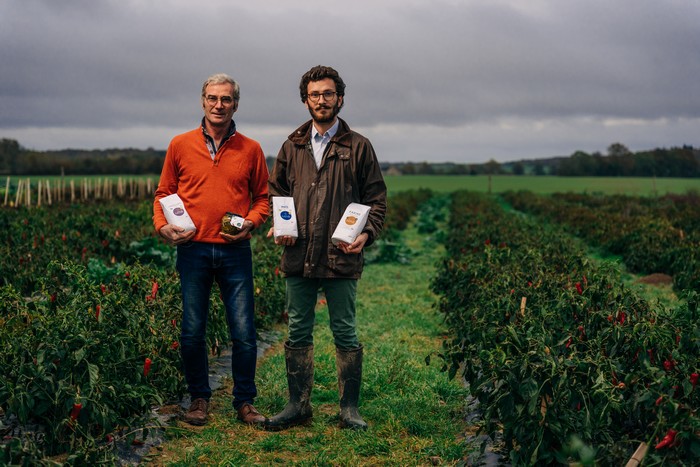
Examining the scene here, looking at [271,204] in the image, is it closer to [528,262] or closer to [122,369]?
[122,369]

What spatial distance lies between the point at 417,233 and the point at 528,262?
15.1m

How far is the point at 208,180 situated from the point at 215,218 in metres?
0.24

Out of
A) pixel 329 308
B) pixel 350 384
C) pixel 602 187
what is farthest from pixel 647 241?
pixel 602 187

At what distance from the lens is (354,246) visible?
156 inches

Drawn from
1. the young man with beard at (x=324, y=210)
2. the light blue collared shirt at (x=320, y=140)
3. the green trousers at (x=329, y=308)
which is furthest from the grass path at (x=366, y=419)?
the light blue collared shirt at (x=320, y=140)

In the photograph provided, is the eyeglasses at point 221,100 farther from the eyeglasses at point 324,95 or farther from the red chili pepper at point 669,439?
the red chili pepper at point 669,439

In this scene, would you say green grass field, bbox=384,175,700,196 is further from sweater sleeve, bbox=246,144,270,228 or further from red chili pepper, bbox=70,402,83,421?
red chili pepper, bbox=70,402,83,421

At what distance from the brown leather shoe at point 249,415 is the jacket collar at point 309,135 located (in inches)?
68.6

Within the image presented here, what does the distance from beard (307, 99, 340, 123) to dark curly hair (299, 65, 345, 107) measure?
0.08m

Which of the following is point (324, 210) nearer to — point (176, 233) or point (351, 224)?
point (351, 224)

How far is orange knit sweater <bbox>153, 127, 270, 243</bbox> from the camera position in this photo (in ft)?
13.4

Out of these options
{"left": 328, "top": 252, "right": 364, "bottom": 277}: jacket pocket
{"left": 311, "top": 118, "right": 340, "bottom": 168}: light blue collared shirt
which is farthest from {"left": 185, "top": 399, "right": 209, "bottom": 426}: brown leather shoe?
{"left": 311, "top": 118, "right": 340, "bottom": 168}: light blue collared shirt

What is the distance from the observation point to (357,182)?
4.14 meters

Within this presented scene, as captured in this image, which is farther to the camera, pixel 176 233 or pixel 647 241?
pixel 647 241
